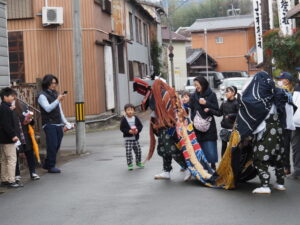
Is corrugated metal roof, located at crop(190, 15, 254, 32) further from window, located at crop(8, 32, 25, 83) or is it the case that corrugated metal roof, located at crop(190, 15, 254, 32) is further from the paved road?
the paved road

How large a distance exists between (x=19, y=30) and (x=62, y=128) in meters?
12.1

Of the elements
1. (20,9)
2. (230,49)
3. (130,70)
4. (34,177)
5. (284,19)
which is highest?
(230,49)

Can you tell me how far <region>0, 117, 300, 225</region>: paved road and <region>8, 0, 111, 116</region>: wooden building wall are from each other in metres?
12.2

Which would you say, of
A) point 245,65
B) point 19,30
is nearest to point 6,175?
point 19,30

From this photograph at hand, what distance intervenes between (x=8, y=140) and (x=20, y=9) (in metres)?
14.1

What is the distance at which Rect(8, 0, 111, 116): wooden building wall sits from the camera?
22938 millimetres

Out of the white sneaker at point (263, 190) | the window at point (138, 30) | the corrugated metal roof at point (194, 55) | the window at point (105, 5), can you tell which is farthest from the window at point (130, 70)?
the corrugated metal roof at point (194, 55)

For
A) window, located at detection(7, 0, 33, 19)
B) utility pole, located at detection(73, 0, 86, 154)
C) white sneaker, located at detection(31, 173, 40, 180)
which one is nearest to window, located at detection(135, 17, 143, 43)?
window, located at detection(7, 0, 33, 19)

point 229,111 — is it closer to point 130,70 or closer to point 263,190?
point 263,190

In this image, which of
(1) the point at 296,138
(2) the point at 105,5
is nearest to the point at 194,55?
(2) the point at 105,5

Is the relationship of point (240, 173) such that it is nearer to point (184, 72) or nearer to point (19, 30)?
point (19, 30)

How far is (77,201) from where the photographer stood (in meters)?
8.44

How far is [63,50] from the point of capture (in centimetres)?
2323

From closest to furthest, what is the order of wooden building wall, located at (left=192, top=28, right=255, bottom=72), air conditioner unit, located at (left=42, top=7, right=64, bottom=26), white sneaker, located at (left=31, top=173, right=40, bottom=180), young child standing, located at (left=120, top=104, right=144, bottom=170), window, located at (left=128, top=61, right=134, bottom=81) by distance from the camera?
white sneaker, located at (left=31, top=173, right=40, bottom=180), young child standing, located at (left=120, top=104, right=144, bottom=170), air conditioner unit, located at (left=42, top=7, right=64, bottom=26), window, located at (left=128, top=61, right=134, bottom=81), wooden building wall, located at (left=192, top=28, right=255, bottom=72)
